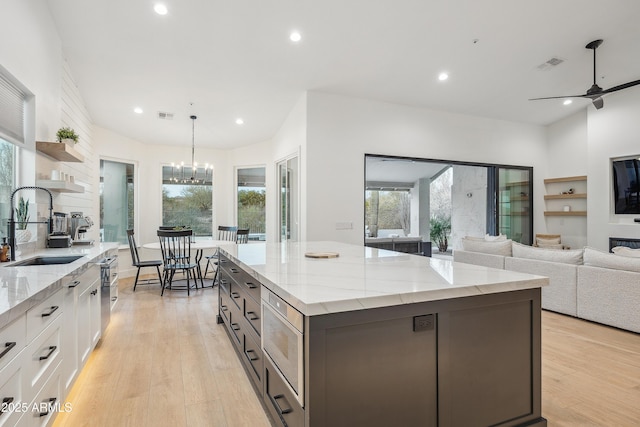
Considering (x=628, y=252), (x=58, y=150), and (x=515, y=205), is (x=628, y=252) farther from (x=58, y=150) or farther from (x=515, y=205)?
(x=58, y=150)

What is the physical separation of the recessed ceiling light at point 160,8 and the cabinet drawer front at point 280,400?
3.41 metres

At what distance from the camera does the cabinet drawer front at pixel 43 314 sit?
1.49 m

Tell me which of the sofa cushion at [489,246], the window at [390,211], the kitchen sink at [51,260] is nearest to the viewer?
the kitchen sink at [51,260]

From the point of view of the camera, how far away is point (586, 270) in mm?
3662

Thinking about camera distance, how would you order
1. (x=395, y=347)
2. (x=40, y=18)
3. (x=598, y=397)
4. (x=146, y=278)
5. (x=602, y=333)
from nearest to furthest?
(x=395, y=347) < (x=598, y=397) < (x=40, y=18) < (x=602, y=333) < (x=146, y=278)

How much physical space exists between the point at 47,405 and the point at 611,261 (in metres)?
4.74

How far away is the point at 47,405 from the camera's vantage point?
170 centimetres

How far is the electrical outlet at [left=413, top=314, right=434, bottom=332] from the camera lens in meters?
1.46

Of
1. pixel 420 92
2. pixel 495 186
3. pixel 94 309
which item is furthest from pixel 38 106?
pixel 495 186

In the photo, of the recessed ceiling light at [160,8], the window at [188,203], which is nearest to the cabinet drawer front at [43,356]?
the recessed ceiling light at [160,8]

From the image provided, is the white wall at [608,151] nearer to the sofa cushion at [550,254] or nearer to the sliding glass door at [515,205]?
the sliding glass door at [515,205]

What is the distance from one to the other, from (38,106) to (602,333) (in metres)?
5.97

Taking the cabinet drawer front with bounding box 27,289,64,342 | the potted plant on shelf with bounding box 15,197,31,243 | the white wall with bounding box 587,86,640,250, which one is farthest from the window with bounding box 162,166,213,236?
the white wall with bounding box 587,86,640,250

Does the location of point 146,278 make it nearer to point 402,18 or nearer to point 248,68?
point 248,68
